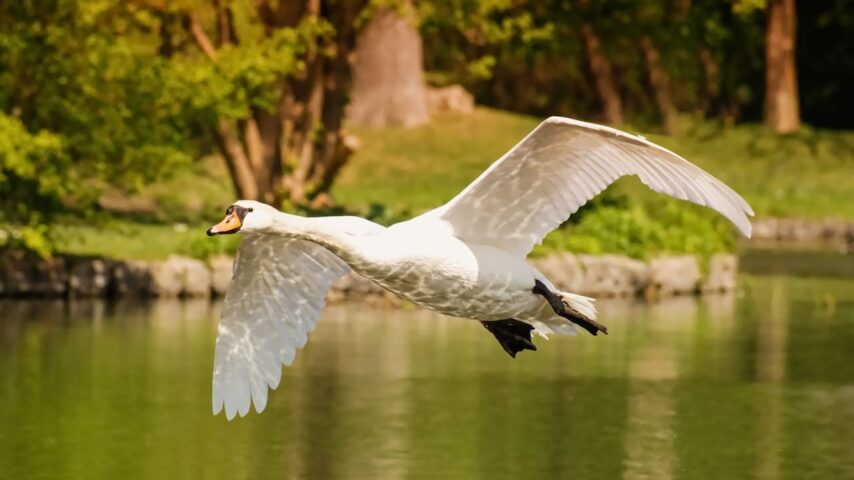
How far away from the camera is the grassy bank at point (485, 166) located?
95.4ft

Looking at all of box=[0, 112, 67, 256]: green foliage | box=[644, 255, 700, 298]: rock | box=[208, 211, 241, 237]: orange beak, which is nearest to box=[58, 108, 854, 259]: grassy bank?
box=[644, 255, 700, 298]: rock

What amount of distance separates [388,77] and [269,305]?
33.8m

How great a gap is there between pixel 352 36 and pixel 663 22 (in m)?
16.9

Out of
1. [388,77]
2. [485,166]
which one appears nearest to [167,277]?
[485,166]

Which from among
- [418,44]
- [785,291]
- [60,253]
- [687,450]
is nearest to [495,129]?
[418,44]

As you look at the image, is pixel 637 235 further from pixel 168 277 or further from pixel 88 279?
pixel 88 279

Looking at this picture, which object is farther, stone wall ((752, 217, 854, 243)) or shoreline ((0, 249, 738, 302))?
stone wall ((752, 217, 854, 243))

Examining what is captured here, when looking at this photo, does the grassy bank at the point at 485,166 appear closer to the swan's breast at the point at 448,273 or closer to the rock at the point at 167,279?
the rock at the point at 167,279

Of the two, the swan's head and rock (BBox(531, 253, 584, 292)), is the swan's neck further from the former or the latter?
rock (BBox(531, 253, 584, 292))

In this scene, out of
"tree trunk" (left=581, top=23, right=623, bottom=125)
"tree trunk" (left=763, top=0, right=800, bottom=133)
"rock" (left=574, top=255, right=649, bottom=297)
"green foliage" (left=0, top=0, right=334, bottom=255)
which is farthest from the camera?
"tree trunk" (left=581, top=23, right=623, bottom=125)

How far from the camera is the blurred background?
58.0ft

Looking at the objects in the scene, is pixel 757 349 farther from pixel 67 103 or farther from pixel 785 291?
pixel 67 103

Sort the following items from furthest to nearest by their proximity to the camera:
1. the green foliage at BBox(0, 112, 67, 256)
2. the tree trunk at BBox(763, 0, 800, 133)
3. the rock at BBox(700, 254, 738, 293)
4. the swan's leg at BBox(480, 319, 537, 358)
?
the tree trunk at BBox(763, 0, 800, 133) → the rock at BBox(700, 254, 738, 293) → the green foliage at BBox(0, 112, 67, 256) → the swan's leg at BBox(480, 319, 537, 358)

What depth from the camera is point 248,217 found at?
10.5 m
